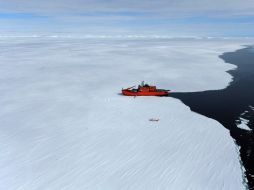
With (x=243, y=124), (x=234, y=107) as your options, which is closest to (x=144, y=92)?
(x=234, y=107)

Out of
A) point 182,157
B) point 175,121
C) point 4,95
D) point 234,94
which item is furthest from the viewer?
point 234,94

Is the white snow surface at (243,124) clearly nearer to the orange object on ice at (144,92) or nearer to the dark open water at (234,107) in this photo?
the dark open water at (234,107)

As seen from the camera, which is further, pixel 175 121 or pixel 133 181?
pixel 175 121

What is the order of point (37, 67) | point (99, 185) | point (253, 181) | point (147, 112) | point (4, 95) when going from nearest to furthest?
point (99, 185)
point (253, 181)
point (147, 112)
point (4, 95)
point (37, 67)

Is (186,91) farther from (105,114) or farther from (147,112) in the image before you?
(105,114)

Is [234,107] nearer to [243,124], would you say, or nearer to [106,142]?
[243,124]

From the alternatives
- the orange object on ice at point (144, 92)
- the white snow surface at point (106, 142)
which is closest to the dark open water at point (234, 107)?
the white snow surface at point (106, 142)

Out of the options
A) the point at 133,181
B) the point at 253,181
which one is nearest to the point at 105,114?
the point at 133,181

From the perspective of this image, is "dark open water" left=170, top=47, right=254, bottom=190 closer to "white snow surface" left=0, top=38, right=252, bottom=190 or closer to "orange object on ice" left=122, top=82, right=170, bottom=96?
"white snow surface" left=0, top=38, right=252, bottom=190
